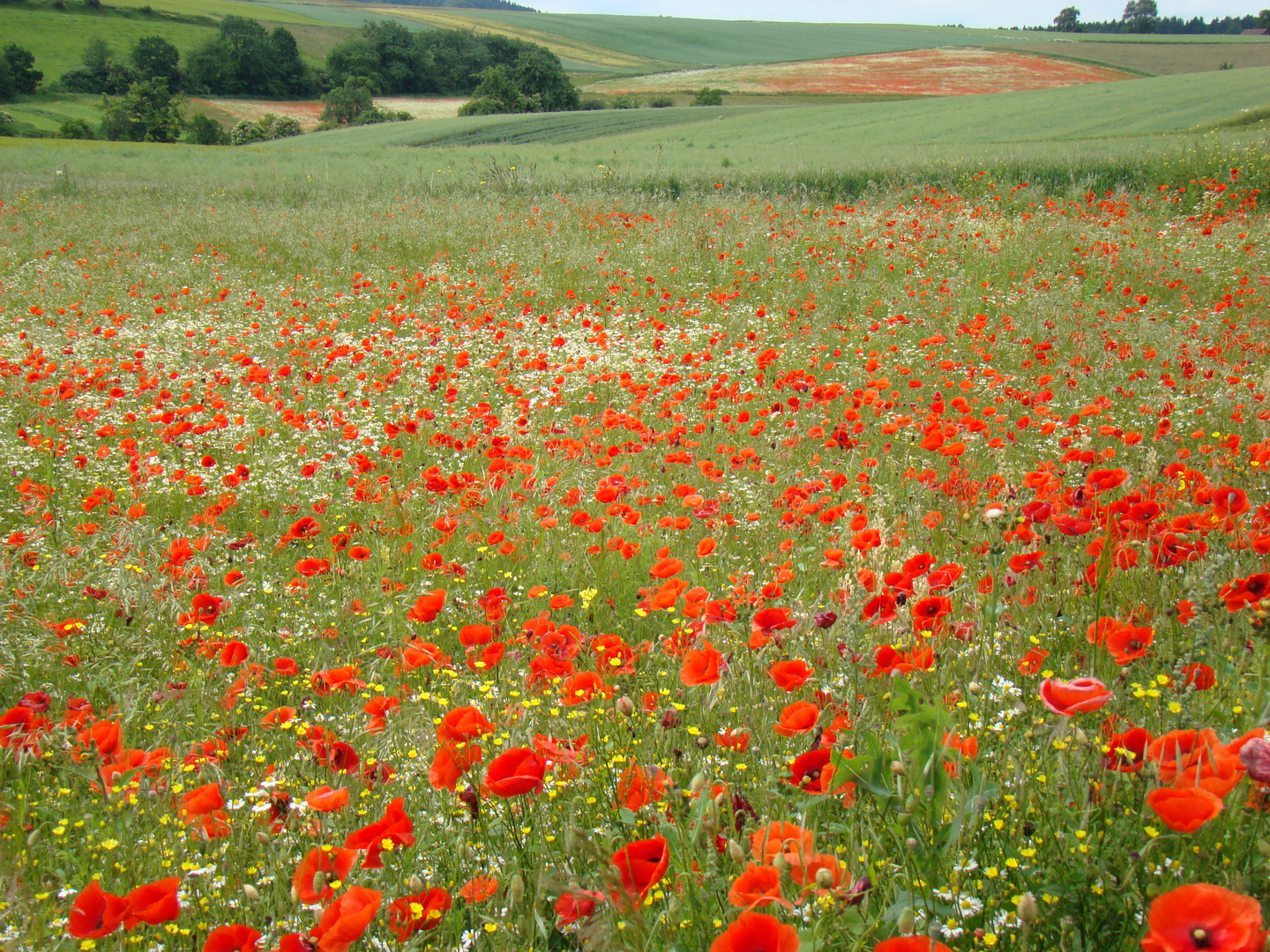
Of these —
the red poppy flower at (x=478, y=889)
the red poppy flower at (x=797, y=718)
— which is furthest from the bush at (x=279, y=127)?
the red poppy flower at (x=797, y=718)

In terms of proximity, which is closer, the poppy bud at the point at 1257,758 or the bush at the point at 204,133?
the poppy bud at the point at 1257,758

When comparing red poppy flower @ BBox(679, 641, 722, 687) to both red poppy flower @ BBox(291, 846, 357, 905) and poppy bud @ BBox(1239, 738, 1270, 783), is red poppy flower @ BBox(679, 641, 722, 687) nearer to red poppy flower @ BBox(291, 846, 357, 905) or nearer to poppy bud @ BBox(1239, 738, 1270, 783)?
red poppy flower @ BBox(291, 846, 357, 905)

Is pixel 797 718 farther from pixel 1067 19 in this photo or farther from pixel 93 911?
pixel 1067 19

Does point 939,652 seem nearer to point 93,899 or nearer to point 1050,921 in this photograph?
point 1050,921

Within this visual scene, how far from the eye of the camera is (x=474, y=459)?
439 centimetres

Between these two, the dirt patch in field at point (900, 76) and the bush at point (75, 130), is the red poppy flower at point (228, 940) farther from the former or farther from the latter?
the bush at point (75, 130)

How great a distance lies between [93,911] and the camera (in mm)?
1136

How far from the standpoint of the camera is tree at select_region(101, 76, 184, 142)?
50094 millimetres

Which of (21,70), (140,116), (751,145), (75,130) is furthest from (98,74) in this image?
(751,145)

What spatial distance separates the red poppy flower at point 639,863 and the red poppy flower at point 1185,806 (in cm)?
62

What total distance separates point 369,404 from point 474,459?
4.72 ft

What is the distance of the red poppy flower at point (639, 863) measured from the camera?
1.09 m

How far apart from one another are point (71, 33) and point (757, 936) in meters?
89.6

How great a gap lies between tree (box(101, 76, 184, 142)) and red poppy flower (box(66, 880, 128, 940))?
6127cm
